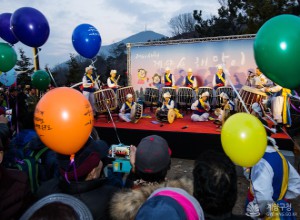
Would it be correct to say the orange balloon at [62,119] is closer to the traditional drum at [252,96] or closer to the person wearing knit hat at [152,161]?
the person wearing knit hat at [152,161]

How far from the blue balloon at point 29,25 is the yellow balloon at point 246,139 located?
3534 mm

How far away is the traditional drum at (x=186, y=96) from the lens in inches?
353

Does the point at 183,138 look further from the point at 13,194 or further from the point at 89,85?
the point at 13,194

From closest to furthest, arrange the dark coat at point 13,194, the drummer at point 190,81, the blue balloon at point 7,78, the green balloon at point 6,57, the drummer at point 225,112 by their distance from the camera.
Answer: the dark coat at point 13,194, the green balloon at point 6,57, the drummer at point 225,112, the blue balloon at point 7,78, the drummer at point 190,81

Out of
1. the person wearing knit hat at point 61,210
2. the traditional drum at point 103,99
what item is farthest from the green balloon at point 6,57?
the person wearing knit hat at point 61,210

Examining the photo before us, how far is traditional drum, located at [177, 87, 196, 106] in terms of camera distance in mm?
8977

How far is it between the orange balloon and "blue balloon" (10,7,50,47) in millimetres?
2790

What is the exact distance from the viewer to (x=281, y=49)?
182 cm

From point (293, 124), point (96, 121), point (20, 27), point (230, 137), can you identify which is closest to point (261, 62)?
point (230, 137)

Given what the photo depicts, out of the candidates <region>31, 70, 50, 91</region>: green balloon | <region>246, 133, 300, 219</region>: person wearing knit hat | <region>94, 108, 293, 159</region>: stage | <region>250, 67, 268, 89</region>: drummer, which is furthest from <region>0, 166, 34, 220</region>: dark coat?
<region>250, 67, 268, 89</region>: drummer

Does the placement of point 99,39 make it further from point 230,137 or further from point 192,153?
point 230,137

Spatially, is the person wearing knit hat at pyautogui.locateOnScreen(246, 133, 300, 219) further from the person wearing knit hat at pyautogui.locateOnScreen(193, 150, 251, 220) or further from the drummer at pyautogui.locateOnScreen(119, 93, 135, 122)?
the drummer at pyautogui.locateOnScreen(119, 93, 135, 122)

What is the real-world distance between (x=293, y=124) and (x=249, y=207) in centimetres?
576

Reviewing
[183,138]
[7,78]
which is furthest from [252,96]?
[7,78]
